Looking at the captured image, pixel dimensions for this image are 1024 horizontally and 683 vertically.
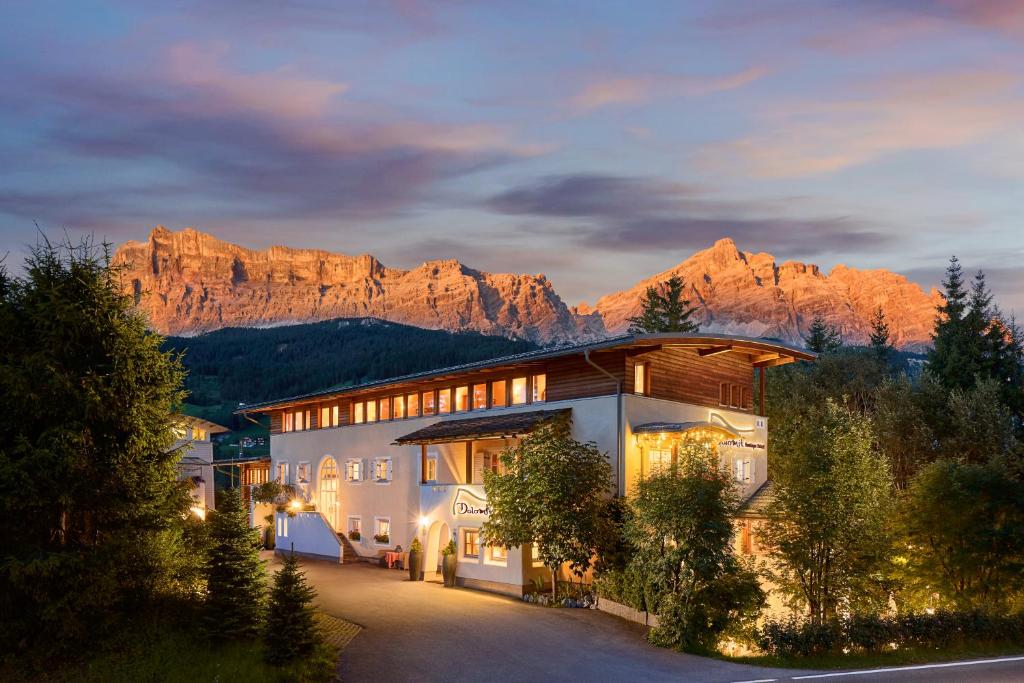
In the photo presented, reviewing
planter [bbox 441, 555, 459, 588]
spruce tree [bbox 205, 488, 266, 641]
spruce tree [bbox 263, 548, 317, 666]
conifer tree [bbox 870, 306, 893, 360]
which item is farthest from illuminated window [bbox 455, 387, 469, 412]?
conifer tree [bbox 870, 306, 893, 360]

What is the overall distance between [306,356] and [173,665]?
15462 cm

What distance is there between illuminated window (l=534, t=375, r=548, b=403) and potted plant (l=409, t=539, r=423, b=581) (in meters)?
7.08

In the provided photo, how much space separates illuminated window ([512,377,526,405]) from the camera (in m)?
35.5

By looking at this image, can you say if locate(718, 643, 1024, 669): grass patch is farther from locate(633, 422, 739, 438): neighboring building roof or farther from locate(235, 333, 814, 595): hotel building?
locate(633, 422, 739, 438): neighboring building roof

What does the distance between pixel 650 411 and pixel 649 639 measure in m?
10.3

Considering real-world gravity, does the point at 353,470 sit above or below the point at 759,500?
above

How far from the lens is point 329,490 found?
156 ft

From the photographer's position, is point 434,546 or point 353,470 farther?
point 353,470

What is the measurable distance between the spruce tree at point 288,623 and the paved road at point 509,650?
1210 mm

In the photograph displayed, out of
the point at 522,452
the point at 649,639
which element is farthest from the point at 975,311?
the point at 649,639

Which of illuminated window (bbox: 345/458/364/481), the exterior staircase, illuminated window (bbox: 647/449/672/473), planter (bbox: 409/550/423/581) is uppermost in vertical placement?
illuminated window (bbox: 647/449/672/473)

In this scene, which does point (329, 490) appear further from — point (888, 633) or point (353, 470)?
point (888, 633)

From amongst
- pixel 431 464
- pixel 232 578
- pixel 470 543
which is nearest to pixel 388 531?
pixel 431 464

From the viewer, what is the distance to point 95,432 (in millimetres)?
19688
